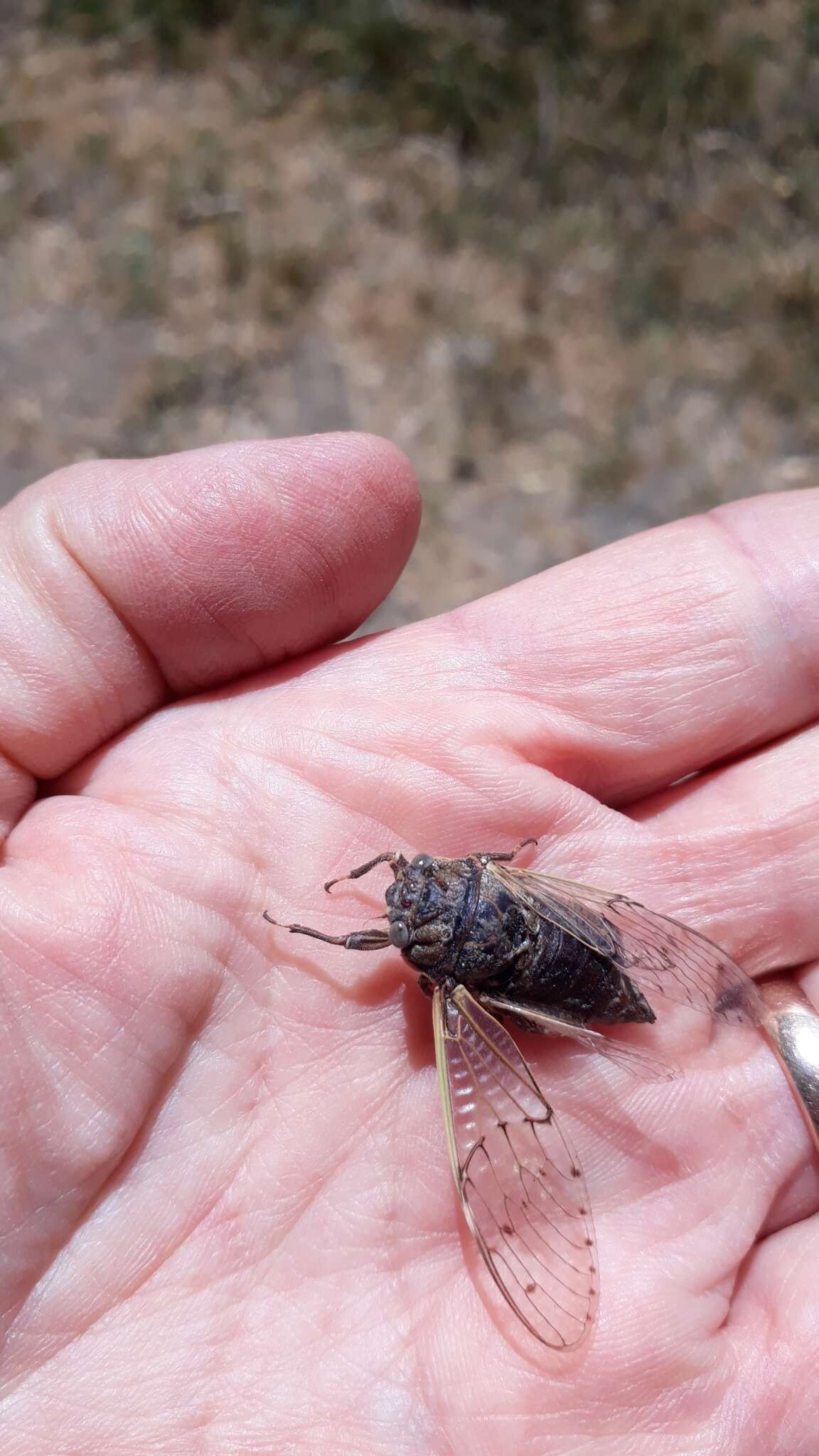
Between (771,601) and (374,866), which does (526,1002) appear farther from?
(771,601)

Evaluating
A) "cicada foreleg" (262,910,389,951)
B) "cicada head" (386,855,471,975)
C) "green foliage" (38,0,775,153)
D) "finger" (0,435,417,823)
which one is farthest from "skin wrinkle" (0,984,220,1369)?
"green foliage" (38,0,775,153)

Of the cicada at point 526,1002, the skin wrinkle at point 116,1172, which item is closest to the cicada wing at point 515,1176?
the cicada at point 526,1002

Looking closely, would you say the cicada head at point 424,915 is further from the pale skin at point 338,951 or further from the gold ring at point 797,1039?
the gold ring at point 797,1039

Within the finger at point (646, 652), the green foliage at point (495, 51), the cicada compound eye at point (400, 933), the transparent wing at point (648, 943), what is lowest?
the transparent wing at point (648, 943)

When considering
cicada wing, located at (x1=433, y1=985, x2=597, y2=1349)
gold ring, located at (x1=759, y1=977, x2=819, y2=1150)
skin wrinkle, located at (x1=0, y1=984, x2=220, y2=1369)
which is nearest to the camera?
skin wrinkle, located at (x1=0, y1=984, x2=220, y2=1369)

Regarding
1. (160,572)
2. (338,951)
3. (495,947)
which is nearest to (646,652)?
(495,947)

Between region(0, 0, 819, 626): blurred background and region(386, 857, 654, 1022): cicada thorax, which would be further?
region(0, 0, 819, 626): blurred background

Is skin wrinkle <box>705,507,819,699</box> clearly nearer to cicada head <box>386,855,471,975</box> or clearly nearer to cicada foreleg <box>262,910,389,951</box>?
cicada head <box>386,855,471,975</box>
